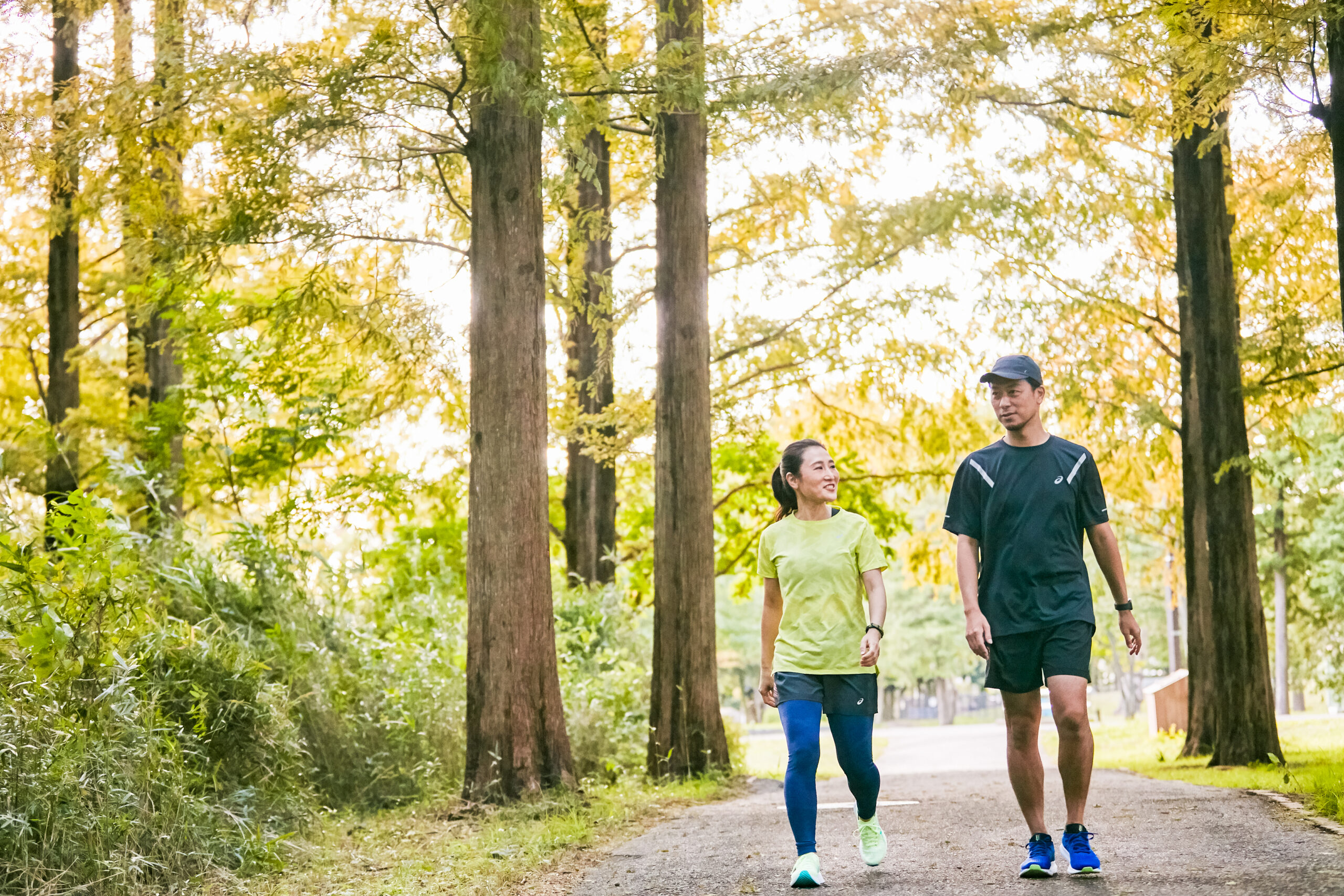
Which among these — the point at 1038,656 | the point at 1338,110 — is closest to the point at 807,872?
the point at 1038,656

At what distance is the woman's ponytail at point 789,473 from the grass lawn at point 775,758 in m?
4.32

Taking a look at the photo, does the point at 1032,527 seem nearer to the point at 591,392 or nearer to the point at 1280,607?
the point at 591,392

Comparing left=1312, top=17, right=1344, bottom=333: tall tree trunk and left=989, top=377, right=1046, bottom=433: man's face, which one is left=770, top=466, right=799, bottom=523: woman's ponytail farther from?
left=1312, top=17, right=1344, bottom=333: tall tree trunk

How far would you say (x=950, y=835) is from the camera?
689cm

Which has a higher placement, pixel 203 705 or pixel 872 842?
pixel 203 705

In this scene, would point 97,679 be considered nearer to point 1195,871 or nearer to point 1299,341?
point 1195,871

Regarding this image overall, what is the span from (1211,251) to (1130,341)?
4930 mm

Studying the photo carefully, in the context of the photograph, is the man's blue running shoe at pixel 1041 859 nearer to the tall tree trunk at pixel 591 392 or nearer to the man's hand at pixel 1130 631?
the man's hand at pixel 1130 631

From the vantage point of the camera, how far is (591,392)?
1570cm

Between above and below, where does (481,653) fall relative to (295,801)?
above

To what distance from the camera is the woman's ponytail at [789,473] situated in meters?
5.74

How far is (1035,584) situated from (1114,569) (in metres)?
0.35

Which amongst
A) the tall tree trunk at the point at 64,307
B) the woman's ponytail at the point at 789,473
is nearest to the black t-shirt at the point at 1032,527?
the woman's ponytail at the point at 789,473

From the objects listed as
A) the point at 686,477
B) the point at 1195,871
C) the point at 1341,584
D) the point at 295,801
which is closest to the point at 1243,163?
the point at 686,477
